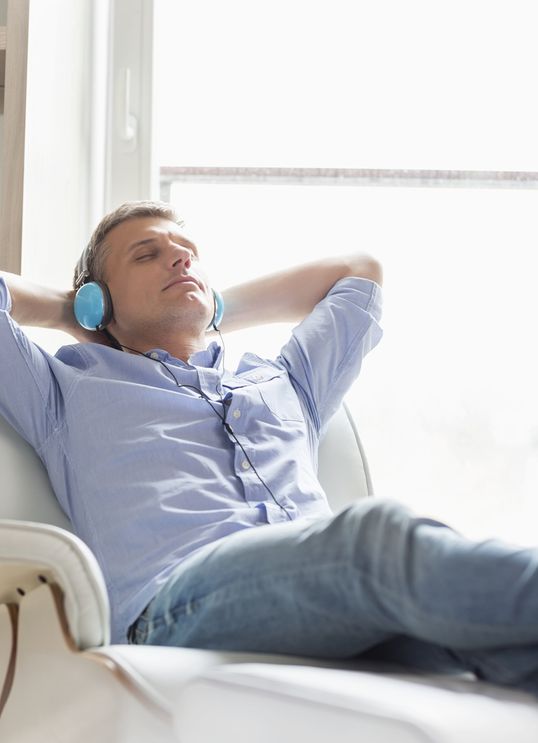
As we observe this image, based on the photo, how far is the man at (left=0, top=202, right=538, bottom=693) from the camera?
0.84 metres

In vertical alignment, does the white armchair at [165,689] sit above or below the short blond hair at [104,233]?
below

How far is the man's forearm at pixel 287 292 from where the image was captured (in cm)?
177

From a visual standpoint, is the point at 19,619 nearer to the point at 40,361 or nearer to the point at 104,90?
the point at 40,361

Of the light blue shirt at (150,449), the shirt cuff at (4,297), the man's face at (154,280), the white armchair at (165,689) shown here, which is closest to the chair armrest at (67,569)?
the white armchair at (165,689)

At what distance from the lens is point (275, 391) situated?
5.06 ft

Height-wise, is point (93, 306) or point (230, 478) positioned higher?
point (93, 306)

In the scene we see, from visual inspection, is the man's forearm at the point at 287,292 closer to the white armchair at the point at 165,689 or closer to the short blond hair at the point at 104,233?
the short blond hair at the point at 104,233

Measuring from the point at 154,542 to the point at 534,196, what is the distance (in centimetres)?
143

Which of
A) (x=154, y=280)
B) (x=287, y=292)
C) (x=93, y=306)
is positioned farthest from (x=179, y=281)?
(x=287, y=292)

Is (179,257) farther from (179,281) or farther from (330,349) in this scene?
(330,349)

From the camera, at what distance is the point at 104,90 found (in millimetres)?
2221

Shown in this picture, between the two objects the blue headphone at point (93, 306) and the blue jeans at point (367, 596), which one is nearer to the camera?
the blue jeans at point (367, 596)

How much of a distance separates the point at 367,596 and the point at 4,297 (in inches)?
32.0

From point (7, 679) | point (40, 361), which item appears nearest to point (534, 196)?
point (40, 361)
